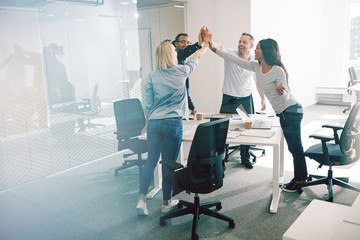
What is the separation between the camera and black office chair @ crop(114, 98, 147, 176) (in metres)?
4.04

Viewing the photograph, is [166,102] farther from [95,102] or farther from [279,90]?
[95,102]

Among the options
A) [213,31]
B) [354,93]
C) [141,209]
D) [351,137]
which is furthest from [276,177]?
[354,93]

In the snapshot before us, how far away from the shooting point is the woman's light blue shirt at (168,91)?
293 centimetres

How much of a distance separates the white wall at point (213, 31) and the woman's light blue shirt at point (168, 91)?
3180 mm

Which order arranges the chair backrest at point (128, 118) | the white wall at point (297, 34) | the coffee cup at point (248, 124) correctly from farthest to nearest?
the white wall at point (297, 34) < the chair backrest at point (128, 118) < the coffee cup at point (248, 124)

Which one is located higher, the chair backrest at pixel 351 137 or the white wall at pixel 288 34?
the white wall at pixel 288 34

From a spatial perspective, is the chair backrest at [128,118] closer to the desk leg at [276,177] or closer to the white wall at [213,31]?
the desk leg at [276,177]

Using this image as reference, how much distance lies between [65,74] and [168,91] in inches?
79.8

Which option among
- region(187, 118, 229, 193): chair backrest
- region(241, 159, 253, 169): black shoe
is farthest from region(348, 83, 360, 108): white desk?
region(187, 118, 229, 193): chair backrest

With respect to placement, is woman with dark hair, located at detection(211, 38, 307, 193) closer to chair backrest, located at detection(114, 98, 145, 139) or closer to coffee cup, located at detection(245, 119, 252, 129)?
coffee cup, located at detection(245, 119, 252, 129)

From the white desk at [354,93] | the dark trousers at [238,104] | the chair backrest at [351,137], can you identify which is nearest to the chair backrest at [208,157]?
the chair backrest at [351,137]

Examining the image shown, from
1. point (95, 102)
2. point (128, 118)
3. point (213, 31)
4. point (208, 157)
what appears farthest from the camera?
point (213, 31)

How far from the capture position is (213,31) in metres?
6.16

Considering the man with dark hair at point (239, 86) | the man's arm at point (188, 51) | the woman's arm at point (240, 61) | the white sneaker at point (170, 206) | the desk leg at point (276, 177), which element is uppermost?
the man's arm at point (188, 51)
